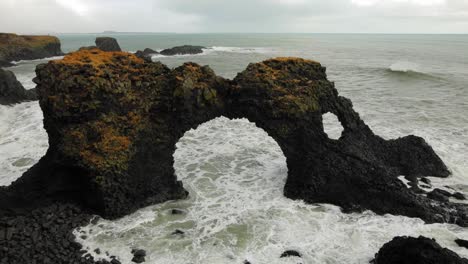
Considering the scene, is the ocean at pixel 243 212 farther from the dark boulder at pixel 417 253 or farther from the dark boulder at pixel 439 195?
the dark boulder at pixel 417 253

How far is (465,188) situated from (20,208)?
2167 centimetres

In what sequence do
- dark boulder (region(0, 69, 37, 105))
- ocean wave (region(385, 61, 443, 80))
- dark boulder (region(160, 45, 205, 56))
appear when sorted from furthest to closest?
dark boulder (region(160, 45, 205, 56))
ocean wave (region(385, 61, 443, 80))
dark boulder (region(0, 69, 37, 105))

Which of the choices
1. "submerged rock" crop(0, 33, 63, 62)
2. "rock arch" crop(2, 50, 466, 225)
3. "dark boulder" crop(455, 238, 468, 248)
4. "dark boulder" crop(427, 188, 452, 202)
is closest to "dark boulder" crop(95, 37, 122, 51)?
"submerged rock" crop(0, 33, 63, 62)

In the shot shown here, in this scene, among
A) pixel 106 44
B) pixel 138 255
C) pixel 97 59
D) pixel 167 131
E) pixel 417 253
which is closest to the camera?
pixel 417 253

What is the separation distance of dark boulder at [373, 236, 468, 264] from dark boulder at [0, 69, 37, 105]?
37896mm

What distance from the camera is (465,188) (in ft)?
62.7

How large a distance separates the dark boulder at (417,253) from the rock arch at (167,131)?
439 centimetres

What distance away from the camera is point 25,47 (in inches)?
3199

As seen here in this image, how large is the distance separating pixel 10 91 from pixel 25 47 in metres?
51.6

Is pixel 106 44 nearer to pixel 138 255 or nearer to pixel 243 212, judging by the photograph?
pixel 243 212

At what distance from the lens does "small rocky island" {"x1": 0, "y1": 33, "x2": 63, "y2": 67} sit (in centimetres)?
7600

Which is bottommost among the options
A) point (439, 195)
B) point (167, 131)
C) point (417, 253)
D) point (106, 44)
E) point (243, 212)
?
point (243, 212)

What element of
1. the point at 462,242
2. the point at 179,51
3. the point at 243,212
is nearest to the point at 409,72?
the point at 462,242

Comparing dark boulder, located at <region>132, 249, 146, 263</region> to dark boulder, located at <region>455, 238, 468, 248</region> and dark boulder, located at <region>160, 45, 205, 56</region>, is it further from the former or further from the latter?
dark boulder, located at <region>160, 45, 205, 56</region>
